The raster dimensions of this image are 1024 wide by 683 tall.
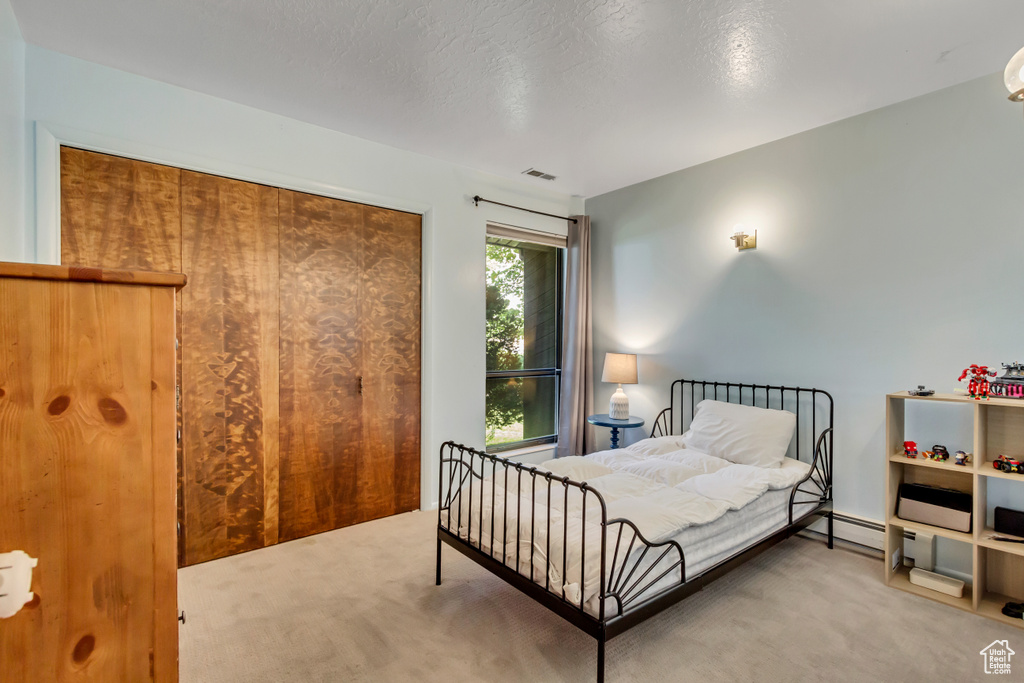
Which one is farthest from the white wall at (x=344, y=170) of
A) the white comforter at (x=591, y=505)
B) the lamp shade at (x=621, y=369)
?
the white comforter at (x=591, y=505)

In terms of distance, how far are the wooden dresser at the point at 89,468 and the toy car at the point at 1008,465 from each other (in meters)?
3.26

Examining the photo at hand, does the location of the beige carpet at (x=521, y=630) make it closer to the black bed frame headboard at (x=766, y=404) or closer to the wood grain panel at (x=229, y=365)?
the wood grain panel at (x=229, y=365)

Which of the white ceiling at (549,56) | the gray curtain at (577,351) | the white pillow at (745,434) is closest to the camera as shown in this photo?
the white ceiling at (549,56)

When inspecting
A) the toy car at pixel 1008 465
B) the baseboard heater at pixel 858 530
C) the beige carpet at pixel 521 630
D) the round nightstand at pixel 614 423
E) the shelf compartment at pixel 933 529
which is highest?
the toy car at pixel 1008 465

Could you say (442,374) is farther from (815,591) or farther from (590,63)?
(815,591)

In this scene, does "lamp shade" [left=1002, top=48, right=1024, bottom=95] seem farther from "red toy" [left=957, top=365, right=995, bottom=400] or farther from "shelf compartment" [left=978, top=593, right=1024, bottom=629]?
"shelf compartment" [left=978, top=593, right=1024, bottom=629]

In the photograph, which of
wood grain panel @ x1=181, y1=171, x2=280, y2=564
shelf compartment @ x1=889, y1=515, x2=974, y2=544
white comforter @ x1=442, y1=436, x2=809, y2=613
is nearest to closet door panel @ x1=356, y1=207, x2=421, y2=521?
wood grain panel @ x1=181, y1=171, x2=280, y2=564

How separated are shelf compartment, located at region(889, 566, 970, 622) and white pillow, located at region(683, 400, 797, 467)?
769 millimetres

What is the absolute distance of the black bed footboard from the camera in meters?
1.80

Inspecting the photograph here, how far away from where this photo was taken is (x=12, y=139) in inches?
83.2

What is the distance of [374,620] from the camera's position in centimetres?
226

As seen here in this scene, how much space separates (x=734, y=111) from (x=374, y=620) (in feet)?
11.1

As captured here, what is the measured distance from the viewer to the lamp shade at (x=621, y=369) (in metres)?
4.11

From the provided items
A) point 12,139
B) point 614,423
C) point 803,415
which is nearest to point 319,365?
point 12,139
